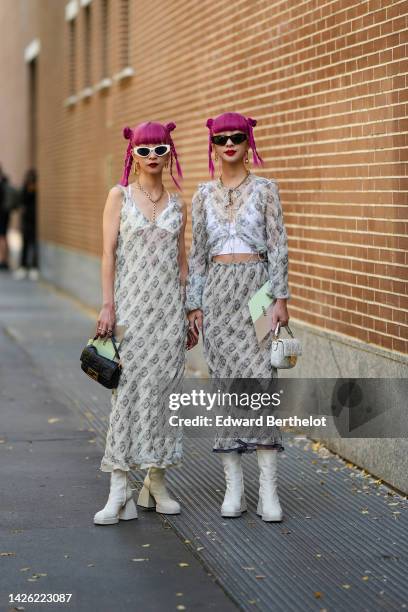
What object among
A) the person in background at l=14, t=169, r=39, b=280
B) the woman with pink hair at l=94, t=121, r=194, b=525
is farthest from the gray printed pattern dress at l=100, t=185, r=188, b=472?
the person in background at l=14, t=169, r=39, b=280

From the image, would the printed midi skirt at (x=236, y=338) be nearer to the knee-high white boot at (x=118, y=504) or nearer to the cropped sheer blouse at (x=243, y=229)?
the cropped sheer blouse at (x=243, y=229)

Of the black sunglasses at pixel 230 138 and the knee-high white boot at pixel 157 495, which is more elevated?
the black sunglasses at pixel 230 138

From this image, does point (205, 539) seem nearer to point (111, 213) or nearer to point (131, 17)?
point (111, 213)

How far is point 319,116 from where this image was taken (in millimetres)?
9008

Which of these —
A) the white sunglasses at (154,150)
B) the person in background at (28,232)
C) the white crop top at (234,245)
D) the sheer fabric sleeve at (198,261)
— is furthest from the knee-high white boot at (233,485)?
the person in background at (28,232)

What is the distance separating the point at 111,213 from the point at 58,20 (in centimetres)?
1856

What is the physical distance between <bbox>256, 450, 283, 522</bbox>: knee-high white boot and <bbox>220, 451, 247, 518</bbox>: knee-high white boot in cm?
10

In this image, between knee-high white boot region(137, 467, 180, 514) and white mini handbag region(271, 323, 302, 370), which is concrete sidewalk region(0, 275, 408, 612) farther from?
white mini handbag region(271, 323, 302, 370)

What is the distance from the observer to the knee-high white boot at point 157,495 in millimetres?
6906

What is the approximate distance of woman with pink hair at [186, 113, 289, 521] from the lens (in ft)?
21.9

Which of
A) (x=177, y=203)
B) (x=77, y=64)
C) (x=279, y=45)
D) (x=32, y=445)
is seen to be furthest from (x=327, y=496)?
(x=77, y=64)

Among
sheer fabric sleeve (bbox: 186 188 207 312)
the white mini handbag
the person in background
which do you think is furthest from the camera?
the person in background

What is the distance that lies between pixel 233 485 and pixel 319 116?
10.0ft

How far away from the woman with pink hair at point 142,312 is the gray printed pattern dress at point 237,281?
0.42ft
